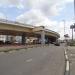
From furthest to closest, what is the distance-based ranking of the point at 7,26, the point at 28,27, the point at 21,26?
the point at 28,27 < the point at 21,26 < the point at 7,26

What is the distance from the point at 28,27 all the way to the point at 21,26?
26.0 ft

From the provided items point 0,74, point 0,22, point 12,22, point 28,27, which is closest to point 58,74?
point 0,74

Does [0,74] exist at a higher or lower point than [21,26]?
lower

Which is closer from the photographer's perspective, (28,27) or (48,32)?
(28,27)

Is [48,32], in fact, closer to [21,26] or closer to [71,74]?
[21,26]

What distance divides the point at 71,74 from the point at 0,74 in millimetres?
3528

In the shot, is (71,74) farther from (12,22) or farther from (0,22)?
(12,22)

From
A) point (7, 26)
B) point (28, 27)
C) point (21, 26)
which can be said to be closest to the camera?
point (7, 26)

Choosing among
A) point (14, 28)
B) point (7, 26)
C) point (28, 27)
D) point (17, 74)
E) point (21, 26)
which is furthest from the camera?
point (28, 27)

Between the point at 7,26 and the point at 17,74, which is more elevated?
the point at 7,26

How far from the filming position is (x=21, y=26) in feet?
289

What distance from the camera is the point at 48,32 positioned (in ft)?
425

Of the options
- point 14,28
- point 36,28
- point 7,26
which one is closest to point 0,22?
point 7,26

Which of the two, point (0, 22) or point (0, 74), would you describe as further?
point (0, 22)
